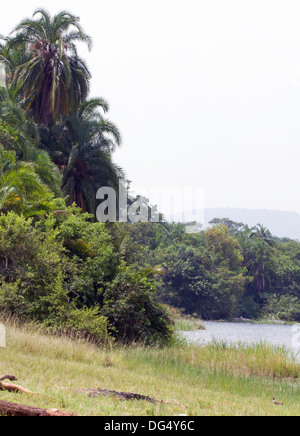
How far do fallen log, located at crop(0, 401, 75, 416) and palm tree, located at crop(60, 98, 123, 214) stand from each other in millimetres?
27376

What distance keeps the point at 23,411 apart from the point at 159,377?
705cm

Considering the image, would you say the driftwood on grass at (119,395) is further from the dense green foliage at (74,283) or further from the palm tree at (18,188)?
the palm tree at (18,188)

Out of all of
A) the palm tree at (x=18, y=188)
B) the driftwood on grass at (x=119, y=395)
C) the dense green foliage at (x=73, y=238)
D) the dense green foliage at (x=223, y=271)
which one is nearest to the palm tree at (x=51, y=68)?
the dense green foliage at (x=73, y=238)

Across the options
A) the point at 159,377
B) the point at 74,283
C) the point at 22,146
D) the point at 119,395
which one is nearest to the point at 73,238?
the point at 74,283

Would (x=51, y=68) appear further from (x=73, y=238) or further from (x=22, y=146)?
(x=73, y=238)

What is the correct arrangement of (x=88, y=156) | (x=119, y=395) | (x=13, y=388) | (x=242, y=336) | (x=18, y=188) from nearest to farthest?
(x=13, y=388) < (x=119, y=395) < (x=18, y=188) < (x=88, y=156) < (x=242, y=336)

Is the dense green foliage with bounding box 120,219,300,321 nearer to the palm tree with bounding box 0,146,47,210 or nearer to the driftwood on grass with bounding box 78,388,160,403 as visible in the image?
the palm tree with bounding box 0,146,47,210

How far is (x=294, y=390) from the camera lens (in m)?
12.9

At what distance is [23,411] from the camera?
5582 mm

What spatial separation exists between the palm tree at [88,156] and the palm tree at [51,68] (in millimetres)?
1427

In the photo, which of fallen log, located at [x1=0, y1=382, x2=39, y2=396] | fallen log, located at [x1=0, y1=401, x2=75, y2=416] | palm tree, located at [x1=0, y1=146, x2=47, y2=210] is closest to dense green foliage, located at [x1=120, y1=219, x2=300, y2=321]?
palm tree, located at [x1=0, y1=146, x2=47, y2=210]

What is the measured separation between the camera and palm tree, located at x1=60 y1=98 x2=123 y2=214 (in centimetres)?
3328

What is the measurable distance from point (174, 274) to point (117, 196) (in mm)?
28368
